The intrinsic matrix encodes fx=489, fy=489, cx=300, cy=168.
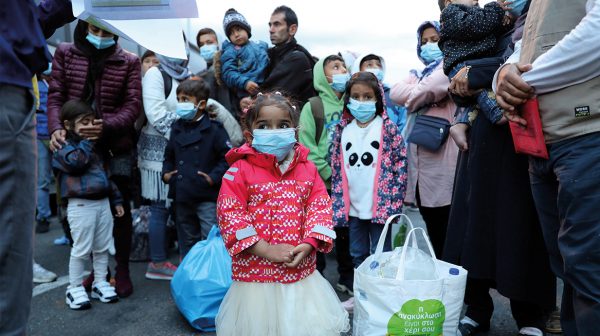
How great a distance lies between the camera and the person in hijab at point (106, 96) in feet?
11.2

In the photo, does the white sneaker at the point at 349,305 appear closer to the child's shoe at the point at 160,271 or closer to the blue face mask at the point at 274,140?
the blue face mask at the point at 274,140

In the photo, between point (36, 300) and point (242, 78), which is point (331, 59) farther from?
point (36, 300)

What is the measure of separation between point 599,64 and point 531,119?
306 mm

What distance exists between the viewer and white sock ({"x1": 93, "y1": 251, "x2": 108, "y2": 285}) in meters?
3.49

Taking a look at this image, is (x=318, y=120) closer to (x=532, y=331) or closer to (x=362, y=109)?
(x=362, y=109)

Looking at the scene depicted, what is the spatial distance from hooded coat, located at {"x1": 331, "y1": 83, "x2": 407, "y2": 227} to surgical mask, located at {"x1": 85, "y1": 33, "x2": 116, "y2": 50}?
1.75 m

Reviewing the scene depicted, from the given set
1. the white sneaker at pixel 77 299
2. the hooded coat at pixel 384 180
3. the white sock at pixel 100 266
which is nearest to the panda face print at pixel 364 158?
the hooded coat at pixel 384 180

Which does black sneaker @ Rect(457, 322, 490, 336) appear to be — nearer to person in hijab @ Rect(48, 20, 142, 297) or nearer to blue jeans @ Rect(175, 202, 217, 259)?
blue jeans @ Rect(175, 202, 217, 259)

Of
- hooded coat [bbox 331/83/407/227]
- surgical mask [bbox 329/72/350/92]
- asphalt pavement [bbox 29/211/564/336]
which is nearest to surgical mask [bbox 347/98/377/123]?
hooded coat [bbox 331/83/407/227]

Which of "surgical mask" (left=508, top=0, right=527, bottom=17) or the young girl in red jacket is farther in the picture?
"surgical mask" (left=508, top=0, right=527, bottom=17)

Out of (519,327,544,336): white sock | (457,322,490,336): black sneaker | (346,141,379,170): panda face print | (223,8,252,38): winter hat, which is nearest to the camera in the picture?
(519,327,544,336): white sock

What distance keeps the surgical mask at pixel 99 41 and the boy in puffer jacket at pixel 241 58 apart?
113cm

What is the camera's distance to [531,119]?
1.86 meters

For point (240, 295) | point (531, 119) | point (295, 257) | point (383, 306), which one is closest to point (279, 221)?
point (295, 257)
